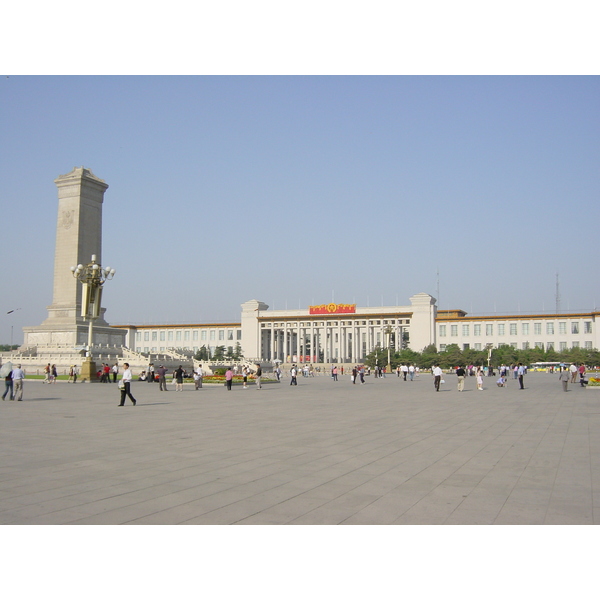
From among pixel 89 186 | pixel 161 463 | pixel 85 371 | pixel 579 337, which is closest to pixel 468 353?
pixel 579 337

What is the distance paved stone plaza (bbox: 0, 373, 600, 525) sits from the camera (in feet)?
21.4

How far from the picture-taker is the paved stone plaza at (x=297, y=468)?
6.51m

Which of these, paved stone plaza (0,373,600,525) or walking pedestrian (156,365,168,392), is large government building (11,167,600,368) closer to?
walking pedestrian (156,365,168,392)

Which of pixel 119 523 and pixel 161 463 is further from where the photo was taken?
pixel 161 463

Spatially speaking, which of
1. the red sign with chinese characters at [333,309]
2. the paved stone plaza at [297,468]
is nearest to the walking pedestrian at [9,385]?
the paved stone plaza at [297,468]

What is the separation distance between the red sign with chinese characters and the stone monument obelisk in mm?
61077

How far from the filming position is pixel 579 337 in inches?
3917

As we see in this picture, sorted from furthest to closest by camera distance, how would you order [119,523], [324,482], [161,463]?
[161,463] → [324,482] → [119,523]

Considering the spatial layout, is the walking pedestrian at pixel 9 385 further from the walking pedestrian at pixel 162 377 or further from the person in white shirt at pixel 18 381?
the walking pedestrian at pixel 162 377

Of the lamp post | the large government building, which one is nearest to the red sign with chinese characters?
the large government building

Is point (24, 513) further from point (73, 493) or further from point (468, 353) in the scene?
point (468, 353)

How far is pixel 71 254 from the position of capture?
173 feet

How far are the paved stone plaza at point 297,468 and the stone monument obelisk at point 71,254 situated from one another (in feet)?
120

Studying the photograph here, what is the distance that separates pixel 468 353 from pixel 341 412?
64170 millimetres
